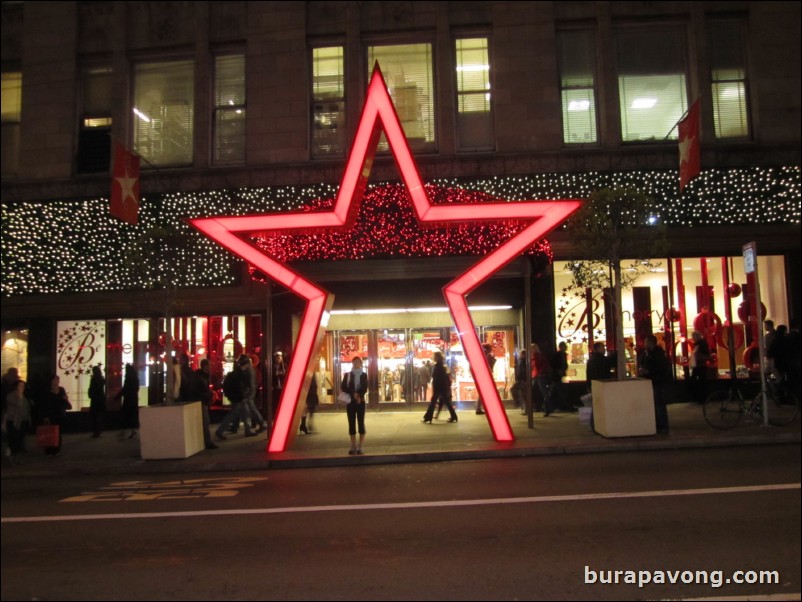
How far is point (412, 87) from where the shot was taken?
56.3 ft

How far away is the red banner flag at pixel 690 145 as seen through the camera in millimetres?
13734

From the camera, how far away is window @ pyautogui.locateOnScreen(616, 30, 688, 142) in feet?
54.8

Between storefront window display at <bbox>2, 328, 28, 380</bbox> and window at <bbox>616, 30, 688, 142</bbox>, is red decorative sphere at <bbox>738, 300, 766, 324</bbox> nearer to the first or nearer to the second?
window at <bbox>616, 30, 688, 142</bbox>

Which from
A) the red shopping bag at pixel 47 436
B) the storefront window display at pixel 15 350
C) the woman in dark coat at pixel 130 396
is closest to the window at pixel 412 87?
the woman in dark coat at pixel 130 396

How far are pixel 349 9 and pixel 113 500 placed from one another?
45.0 ft

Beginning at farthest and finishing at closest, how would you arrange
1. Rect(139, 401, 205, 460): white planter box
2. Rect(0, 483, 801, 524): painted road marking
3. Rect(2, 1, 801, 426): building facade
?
Rect(2, 1, 801, 426): building facade
Rect(139, 401, 205, 460): white planter box
Rect(0, 483, 801, 524): painted road marking

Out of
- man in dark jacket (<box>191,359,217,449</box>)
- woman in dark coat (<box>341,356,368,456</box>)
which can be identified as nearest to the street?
woman in dark coat (<box>341,356,368,456</box>)

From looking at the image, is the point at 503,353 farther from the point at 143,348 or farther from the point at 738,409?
the point at 143,348

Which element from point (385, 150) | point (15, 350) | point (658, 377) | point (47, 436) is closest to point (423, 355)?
point (385, 150)

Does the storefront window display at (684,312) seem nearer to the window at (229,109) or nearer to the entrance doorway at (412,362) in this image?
the entrance doorway at (412,362)

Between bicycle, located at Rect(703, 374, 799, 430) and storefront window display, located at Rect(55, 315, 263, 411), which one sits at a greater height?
storefront window display, located at Rect(55, 315, 263, 411)

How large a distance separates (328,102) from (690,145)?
908cm

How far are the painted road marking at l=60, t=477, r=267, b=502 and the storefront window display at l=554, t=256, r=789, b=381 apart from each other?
9.23 m

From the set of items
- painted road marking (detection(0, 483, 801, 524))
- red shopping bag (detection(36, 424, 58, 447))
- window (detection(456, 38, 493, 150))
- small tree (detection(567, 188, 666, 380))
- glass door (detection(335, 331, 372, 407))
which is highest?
window (detection(456, 38, 493, 150))
